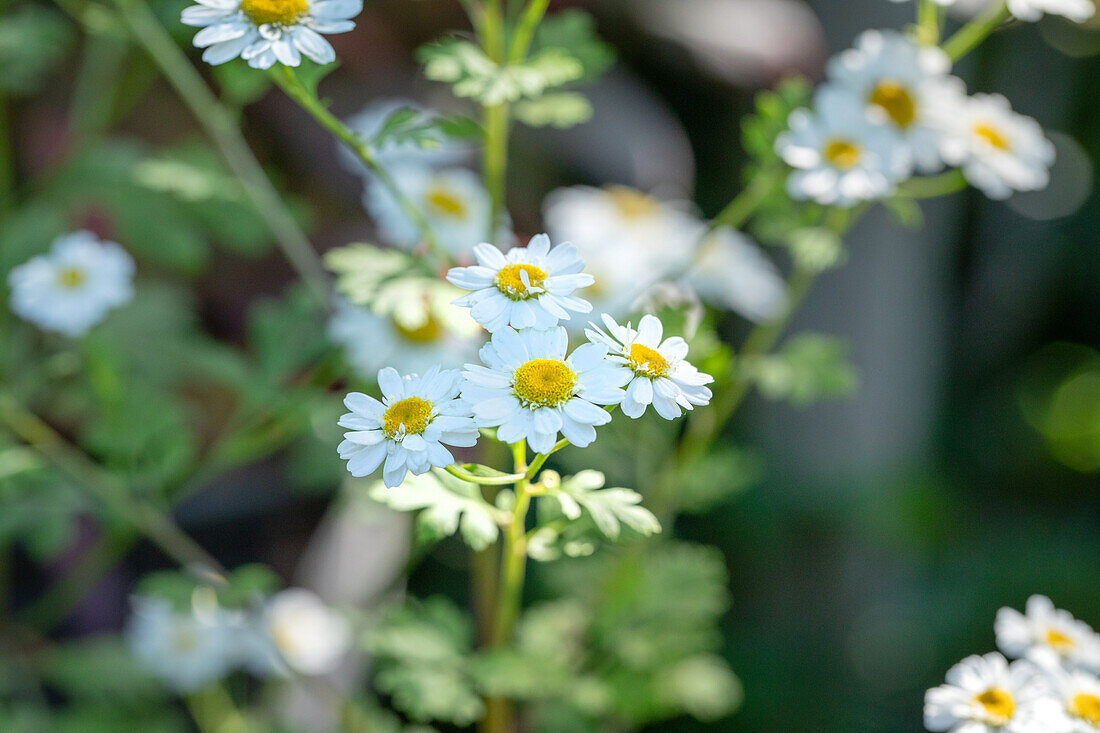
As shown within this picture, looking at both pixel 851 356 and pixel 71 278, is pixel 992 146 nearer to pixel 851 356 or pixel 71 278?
pixel 71 278

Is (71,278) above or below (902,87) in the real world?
below

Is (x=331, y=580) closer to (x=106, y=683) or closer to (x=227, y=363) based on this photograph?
(x=106, y=683)

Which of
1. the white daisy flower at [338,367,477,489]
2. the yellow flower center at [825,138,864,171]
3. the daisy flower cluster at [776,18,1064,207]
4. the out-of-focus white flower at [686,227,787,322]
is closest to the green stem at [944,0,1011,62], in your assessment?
the daisy flower cluster at [776,18,1064,207]

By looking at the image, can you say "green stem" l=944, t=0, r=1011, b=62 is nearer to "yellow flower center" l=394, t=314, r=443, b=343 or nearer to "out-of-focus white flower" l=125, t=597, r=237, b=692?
"yellow flower center" l=394, t=314, r=443, b=343

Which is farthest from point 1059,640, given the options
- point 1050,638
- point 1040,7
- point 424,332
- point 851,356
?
point 851,356

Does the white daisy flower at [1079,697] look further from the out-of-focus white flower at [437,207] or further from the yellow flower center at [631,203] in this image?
the yellow flower center at [631,203]

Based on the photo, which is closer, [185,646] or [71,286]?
[71,286]
